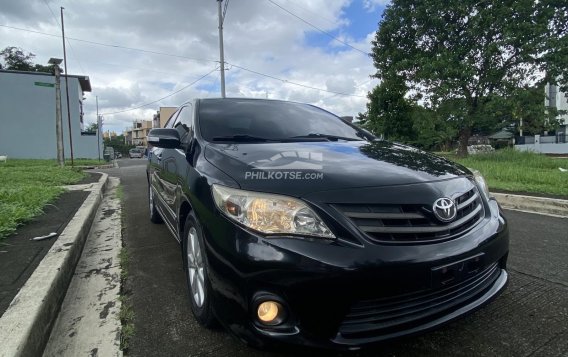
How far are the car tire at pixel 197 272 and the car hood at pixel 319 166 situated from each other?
43 cm

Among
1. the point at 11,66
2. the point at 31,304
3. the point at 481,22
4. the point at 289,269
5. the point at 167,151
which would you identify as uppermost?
the point at 11,66

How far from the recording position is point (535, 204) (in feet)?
18.0

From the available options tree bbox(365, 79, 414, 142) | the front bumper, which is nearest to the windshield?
→ the front bumper

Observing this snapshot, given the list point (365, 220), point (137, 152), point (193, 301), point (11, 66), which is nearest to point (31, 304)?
point (193, 301)

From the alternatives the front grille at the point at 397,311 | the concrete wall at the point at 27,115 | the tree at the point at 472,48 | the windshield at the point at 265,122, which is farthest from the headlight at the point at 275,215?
the concrete wall at the point at 27,115

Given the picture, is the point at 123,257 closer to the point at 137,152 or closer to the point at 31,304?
the point at 31,304

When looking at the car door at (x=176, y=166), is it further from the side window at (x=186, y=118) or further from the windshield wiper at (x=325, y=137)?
the windshield wiper at (x=325, y=137)

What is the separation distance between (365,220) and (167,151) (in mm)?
2367

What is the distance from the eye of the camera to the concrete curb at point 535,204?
5172 mm

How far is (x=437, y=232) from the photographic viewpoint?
1771mm

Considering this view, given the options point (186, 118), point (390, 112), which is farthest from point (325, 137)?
point (390, 112)

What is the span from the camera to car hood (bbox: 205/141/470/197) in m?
1.84

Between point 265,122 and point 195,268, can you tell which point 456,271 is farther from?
point 265,122

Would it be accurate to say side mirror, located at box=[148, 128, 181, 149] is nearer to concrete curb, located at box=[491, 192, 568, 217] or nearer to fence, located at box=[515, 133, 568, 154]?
concrete curb, located at box=[491, 192, 568, 217]
